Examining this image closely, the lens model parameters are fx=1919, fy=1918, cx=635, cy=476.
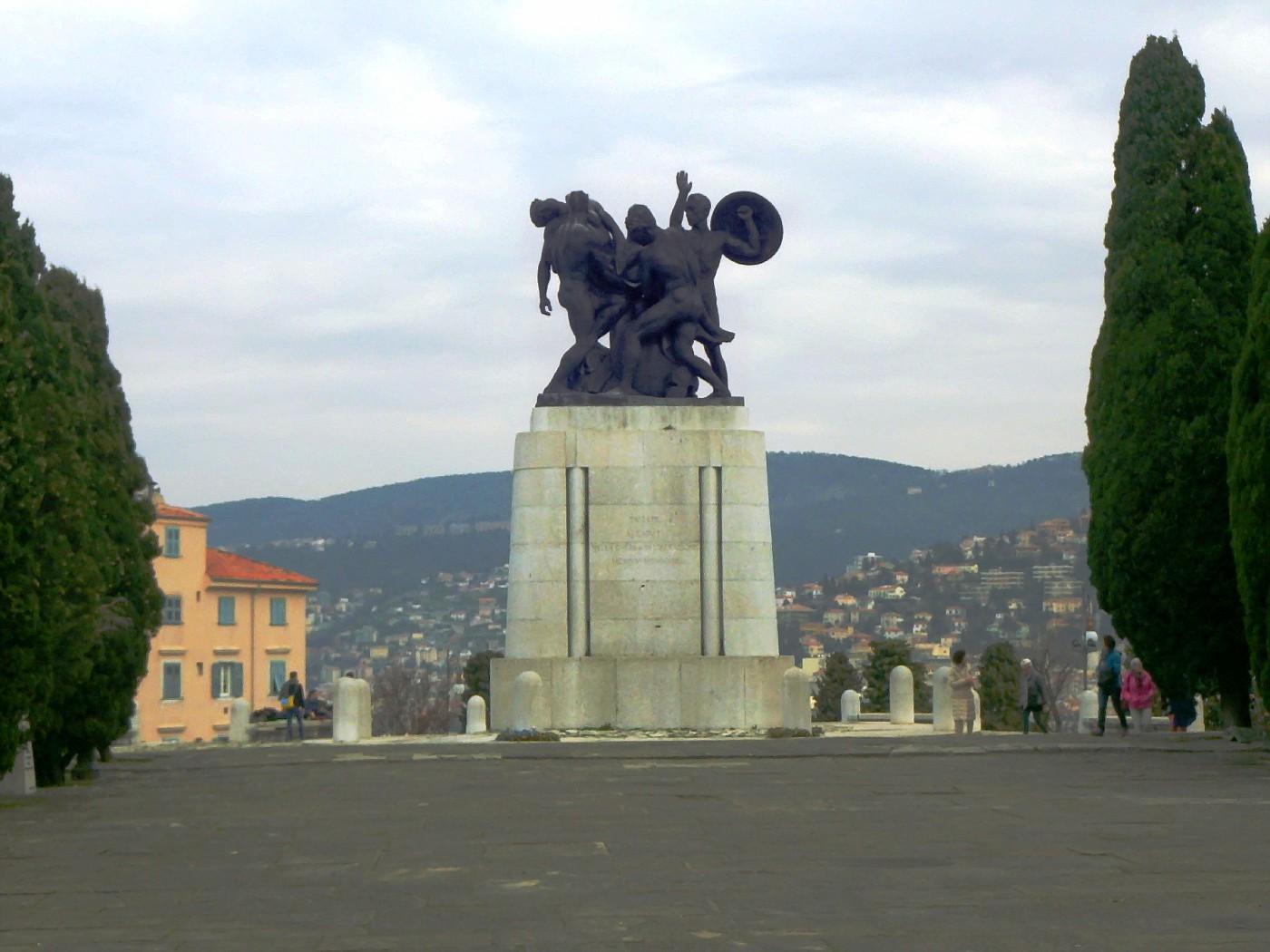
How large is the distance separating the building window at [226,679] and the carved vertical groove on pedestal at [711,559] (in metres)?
57.1

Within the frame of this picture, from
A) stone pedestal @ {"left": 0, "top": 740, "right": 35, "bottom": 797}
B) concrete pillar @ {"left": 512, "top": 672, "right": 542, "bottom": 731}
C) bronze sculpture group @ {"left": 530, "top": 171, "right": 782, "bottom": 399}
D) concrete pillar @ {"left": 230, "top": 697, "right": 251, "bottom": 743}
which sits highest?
bronze sculpture group @ {"left": 530, "top": 171, "right": 782, "bottom": 399}

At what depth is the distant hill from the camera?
151750 millimetres

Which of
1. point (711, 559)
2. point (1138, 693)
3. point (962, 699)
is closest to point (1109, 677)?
point (1138, 693)

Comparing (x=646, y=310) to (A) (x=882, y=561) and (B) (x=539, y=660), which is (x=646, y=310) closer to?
(B) (x=539, y=660)

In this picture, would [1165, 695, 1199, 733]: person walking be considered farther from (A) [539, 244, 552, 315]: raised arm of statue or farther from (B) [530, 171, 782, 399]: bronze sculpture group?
(A) [539, 244, 552, 315]: raised arm of statue

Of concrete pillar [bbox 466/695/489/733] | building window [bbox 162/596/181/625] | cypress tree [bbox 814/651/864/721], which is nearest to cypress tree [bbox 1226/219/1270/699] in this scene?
concrete pillar [bbox 466/695/489/733]

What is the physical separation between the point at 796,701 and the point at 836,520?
12987 cm

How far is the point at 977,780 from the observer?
60.4 feet

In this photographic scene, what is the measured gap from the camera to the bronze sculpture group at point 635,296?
3084 cm

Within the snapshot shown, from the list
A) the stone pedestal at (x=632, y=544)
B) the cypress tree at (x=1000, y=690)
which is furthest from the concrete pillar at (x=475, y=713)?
the cypress tree at (x=1000, y=690)

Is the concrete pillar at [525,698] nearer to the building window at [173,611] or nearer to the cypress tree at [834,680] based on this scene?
the cypress tree at [834,680]

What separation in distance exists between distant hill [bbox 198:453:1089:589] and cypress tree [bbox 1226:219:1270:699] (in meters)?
123

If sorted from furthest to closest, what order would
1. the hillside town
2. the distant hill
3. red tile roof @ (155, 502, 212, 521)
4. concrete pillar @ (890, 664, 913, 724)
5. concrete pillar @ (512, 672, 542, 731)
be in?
the distant hill < the hillside town < red tile roof @ (155, 502, 212, 521) < concrete pillar @ (890, 664, 913, 724) < concrete pillar @ (512, 672, 542, 731)

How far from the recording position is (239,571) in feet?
283
